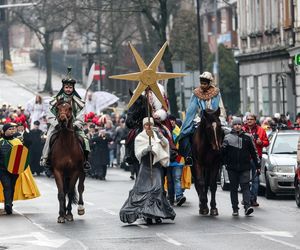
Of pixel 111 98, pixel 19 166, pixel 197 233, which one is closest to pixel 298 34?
pixel 111 98

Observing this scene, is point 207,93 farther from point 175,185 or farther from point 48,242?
point 48,242

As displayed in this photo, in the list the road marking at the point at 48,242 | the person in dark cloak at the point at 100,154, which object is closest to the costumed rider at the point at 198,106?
the road marking at the point at 48,242

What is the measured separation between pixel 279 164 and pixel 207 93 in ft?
17.9

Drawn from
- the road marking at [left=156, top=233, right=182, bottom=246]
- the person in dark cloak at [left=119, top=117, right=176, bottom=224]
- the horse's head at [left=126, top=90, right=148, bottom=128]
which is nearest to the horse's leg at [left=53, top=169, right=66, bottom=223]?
the person in dark cloak at [left=119, top=117, right=176, bottom=224]

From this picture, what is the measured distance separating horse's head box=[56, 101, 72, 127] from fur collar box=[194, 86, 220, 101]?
2.41m

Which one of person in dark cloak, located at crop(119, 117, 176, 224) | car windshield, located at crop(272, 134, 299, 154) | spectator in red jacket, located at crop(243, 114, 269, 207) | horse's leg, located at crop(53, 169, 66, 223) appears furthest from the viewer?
car windshield, located at crop(272, 134, 299, 154)

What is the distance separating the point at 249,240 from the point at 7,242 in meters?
3.31

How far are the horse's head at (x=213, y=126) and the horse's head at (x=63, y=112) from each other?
228 cm

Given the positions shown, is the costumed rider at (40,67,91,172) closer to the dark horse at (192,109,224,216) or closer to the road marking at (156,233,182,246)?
the dark horse at (192,109,224,216)

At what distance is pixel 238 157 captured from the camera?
2397 centimetres

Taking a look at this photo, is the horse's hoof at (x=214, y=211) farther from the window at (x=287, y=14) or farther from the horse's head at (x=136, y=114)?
the window at (x=287, y=14)

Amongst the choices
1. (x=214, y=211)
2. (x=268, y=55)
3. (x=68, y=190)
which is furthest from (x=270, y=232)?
(x=268, y=55)

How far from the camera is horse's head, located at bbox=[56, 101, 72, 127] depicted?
893 inches

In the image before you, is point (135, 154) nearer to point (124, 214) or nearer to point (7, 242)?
point (124, 214)
